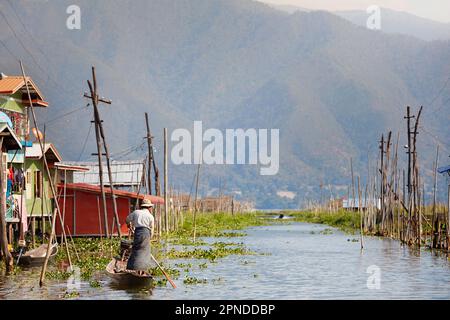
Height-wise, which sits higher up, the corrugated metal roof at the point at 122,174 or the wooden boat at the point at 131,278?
the corrugated metal roof at the point at 122,174

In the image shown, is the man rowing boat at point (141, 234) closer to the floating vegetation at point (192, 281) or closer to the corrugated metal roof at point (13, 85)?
the floating vegetation at point (192, 281)

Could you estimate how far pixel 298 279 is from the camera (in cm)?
2911

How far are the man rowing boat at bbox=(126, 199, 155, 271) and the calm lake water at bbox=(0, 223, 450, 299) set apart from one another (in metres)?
0.87

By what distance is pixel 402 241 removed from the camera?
4400cm

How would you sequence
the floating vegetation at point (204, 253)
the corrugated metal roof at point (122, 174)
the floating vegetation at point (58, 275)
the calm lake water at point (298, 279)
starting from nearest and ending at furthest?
the calm lake water at point (298, 279) < the floating vegetation at point (58, 275) < the floating vegetation at point (204, 253) < the corrugated metal roof at point (122, 174)

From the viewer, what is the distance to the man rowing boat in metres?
24.5

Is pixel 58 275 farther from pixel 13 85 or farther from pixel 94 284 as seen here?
pixel 13 85

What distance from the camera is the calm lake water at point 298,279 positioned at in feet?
79.7

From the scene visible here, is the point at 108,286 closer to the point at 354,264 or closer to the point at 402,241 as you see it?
the point at 354,264

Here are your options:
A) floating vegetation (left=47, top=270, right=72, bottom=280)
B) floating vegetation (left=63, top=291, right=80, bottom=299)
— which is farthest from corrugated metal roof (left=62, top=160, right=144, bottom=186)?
floating vegetation (left=63, top=291, right=80, bottom=299)

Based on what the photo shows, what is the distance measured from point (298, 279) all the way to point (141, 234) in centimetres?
665

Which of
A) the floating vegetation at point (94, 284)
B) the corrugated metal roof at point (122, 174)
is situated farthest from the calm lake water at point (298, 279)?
the corrugated metal roof at point (122, 174)

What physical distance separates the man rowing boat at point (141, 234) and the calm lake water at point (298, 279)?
2.87ft
